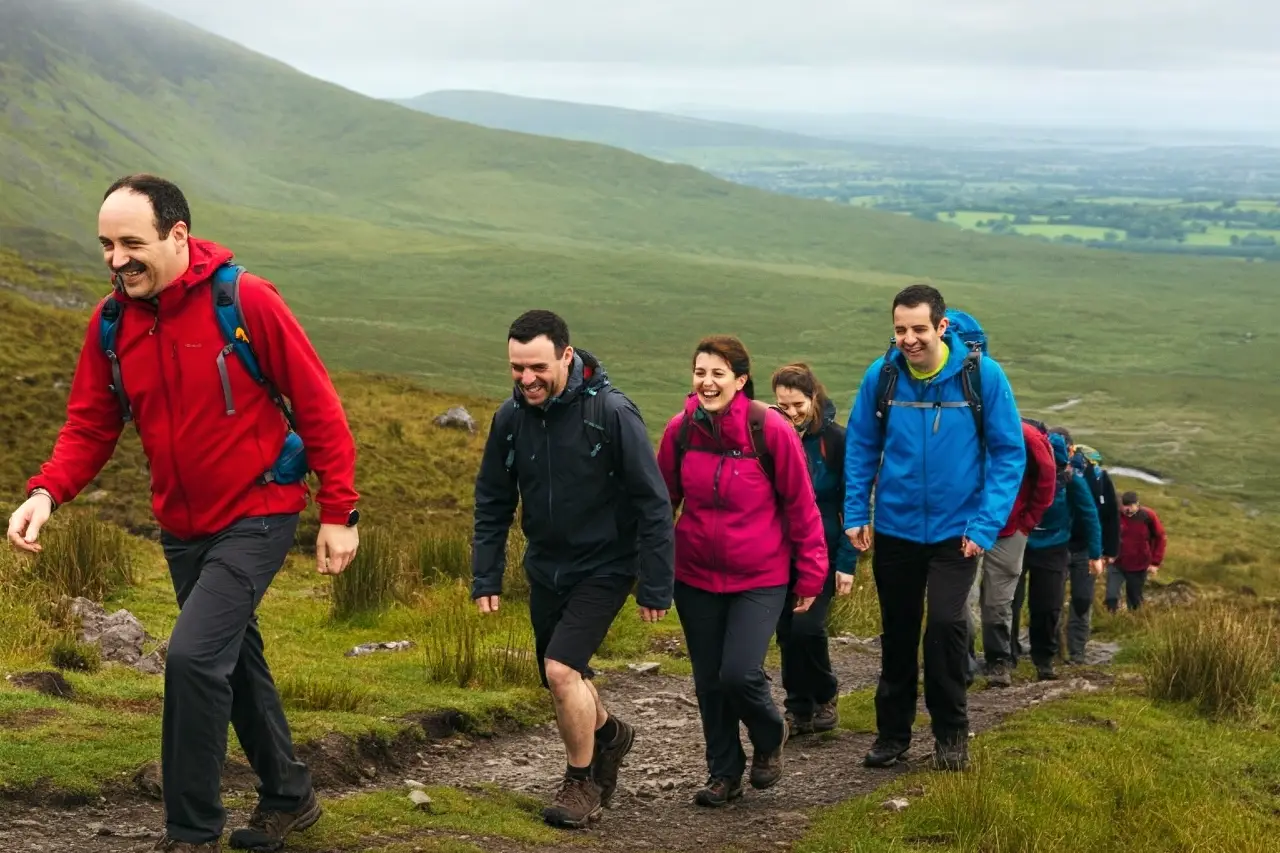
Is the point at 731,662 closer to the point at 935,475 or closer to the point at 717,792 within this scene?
the point at 717,792

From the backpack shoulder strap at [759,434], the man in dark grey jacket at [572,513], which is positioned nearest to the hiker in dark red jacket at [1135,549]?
the backpack shoulder strap at [759,434]

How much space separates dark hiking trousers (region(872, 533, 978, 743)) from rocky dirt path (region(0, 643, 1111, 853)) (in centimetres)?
54

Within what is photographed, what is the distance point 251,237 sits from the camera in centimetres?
16662

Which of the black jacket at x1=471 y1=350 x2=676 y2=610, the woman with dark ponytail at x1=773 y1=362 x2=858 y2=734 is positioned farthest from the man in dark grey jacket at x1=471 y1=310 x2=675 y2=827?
the woman with dark ponytail at x1=773 y1=362 x2=858 y2=734

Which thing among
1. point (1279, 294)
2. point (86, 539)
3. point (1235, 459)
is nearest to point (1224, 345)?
point (1279, 294)

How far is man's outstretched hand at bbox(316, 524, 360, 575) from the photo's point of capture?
548 cm

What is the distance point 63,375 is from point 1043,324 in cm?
13716

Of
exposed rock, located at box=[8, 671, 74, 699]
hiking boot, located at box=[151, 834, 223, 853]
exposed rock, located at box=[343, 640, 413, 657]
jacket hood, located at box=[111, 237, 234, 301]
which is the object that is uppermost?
jacket hood, located at box=[111, 237, 234, 301]

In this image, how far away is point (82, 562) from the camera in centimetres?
1279

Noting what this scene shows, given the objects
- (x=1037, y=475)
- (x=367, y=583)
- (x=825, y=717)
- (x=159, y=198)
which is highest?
(x=159, y=198)

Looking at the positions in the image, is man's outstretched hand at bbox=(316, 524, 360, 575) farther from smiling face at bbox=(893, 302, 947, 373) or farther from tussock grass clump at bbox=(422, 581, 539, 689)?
tussock grass clump at bbox=(422, 581, 539, 689)

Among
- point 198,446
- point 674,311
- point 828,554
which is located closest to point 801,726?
point 828,554

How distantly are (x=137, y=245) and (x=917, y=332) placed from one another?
388 centimetres

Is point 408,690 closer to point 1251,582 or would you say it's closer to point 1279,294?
point 1251,582
